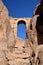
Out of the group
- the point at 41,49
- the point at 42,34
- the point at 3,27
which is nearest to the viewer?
the point at 41,49

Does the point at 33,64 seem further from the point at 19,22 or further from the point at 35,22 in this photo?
the point at 19,22

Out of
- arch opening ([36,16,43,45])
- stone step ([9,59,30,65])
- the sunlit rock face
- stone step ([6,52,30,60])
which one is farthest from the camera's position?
stone step ([6,52,30,60])

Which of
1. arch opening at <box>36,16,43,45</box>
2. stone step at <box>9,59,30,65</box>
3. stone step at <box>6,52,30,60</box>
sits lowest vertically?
stone step at <box>9,59,30,65</box>

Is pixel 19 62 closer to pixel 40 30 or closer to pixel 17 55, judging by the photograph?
pixel 17 55

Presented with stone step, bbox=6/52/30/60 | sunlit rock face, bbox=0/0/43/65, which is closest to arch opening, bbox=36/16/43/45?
sunlit rock face, bbox=0/0/43/65

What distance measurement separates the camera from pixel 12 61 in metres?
12.8

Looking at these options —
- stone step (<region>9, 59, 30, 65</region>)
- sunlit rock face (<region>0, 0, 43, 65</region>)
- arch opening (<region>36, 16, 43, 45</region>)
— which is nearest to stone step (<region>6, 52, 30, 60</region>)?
sunlit rock face (<region>0, 0, 43, 65</region>)

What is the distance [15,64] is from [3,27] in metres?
2.87

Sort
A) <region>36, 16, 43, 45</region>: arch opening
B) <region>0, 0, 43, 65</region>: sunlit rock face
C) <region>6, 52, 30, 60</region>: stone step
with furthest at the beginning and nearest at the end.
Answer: <region>6, 52, 30, 60</region>: stone step → <region>36, 16, 43, 45</region>: arch opening → <region>0, 0, 43, 65</region>: sunlit rock face

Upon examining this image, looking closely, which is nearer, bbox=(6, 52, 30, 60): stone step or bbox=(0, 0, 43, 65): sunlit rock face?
bbox=(0, 0, 43, 65): sunlit rock face

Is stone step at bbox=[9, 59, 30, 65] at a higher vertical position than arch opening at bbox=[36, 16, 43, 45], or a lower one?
lower

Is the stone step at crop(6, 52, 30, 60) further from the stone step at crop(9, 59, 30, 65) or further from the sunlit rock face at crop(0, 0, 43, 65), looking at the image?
the stone step at crop(9, 59, 30, 65)

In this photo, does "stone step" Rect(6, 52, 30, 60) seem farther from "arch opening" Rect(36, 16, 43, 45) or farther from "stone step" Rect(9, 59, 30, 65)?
"arch opening" Rect(36, 16, 43, 45)

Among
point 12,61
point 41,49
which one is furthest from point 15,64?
point 41,49
